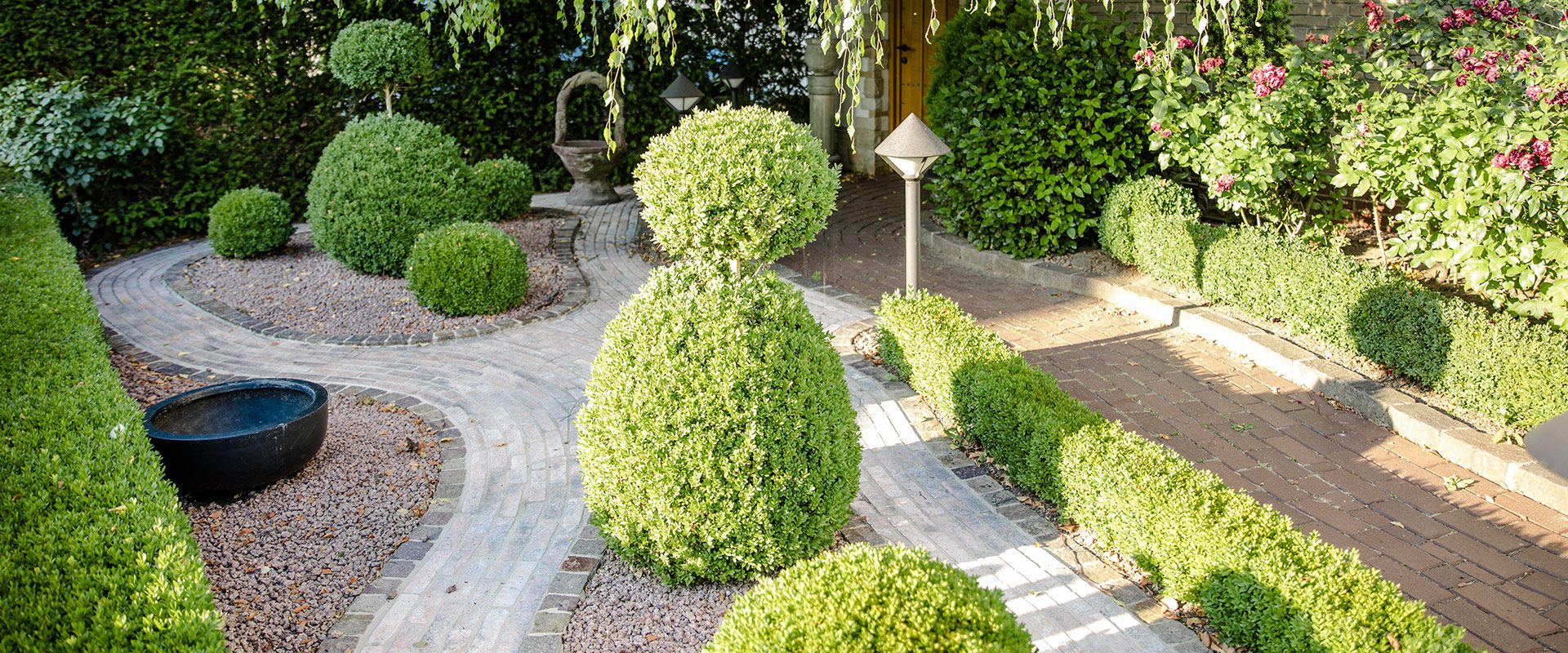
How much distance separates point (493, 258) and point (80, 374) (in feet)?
11.0

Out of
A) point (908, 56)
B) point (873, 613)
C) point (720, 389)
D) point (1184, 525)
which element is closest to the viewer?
point (873, 613)

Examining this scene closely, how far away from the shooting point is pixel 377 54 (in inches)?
353

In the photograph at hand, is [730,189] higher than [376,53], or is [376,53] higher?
[376,53]

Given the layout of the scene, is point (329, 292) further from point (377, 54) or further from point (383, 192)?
point (377, 54)

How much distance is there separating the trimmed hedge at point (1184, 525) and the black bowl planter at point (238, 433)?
335cm

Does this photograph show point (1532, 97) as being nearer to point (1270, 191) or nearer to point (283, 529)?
point (1270, 191)

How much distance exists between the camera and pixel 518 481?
5676 millimetres

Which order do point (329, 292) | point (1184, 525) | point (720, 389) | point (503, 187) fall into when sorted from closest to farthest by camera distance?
point (720, 389) < point (1184, 525) < point (329, 292) < point (503, 187)

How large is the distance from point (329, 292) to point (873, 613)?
23.9ft

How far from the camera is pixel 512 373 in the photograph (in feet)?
23.9

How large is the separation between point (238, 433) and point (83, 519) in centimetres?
144

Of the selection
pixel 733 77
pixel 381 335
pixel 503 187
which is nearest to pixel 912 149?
pixel 381 335

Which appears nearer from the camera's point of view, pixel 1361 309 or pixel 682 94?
pixel 1361 309

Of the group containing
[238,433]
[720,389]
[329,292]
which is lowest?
[329,292]
